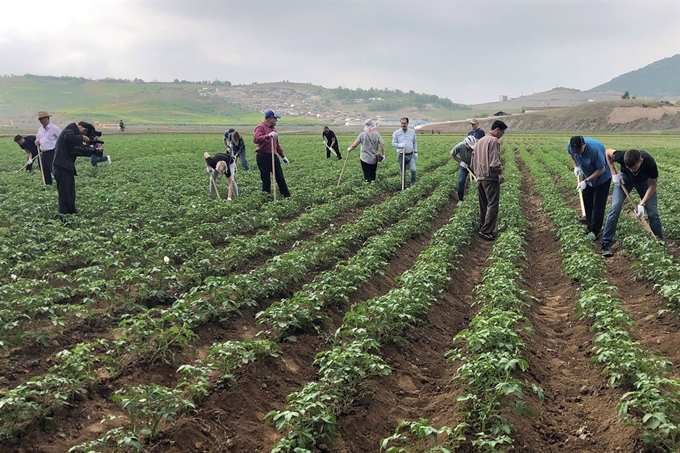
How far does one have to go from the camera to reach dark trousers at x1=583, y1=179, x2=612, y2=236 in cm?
1003

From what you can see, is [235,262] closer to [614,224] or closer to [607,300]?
[607,300]

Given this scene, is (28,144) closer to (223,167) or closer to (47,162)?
(47,162)

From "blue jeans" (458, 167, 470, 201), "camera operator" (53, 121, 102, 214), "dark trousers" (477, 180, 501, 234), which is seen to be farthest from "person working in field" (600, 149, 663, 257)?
"camera operator" (53, 121, 102, 214)

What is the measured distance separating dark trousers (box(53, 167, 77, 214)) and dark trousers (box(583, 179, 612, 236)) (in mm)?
10463

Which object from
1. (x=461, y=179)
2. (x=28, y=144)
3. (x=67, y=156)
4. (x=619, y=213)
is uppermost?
(x=28, y=144)

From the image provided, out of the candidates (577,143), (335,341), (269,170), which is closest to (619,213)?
(577,143)

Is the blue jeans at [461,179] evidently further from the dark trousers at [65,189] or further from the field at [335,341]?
the dark trousers at [65,189]

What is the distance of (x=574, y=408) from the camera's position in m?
4.57

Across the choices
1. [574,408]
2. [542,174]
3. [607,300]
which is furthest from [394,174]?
[574,408]

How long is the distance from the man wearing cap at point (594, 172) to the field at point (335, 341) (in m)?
0.43

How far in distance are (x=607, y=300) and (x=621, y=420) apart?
2.19m

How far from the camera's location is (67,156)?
11.1 metres

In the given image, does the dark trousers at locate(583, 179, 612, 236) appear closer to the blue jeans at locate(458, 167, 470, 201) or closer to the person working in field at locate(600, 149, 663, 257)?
the person working in field at locate(600, 149, 663, 257)

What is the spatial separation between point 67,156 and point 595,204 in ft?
34.7
